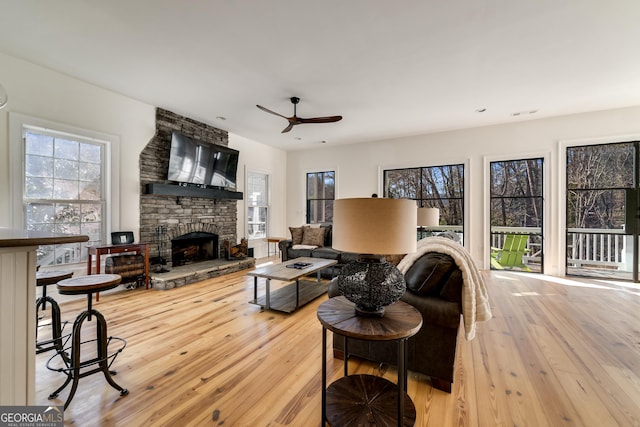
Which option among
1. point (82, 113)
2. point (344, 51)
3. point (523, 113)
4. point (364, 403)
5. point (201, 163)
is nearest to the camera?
point (364, 403)

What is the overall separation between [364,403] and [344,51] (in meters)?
3.07

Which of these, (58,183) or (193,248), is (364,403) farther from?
(193,248)

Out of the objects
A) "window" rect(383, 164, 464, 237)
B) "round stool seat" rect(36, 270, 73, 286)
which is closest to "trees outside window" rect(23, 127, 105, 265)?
"round stool seat" rect(36, 270, 73, 286)

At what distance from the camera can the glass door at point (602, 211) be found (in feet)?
14.6

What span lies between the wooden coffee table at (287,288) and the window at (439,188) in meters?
2.90

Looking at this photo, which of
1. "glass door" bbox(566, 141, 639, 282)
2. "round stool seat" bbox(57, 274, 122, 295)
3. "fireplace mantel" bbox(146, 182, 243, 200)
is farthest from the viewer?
"glass door" bbox(566, 141, 639, 282)

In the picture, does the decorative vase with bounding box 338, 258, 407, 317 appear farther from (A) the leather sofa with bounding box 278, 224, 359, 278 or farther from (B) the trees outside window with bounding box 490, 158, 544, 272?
(B) the trees outside window with bounding box 490, 158, 544, 272

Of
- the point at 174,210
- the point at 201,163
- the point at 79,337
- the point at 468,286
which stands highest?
the point at 201,163

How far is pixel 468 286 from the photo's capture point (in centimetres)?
179

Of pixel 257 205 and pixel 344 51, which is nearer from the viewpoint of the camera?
pixel 344 51

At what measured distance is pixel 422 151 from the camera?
19.3ft

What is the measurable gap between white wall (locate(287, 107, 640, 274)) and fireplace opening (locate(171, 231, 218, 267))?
322cm

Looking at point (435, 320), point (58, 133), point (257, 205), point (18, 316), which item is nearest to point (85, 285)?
point (18, 316)

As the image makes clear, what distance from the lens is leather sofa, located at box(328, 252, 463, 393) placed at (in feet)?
5.79
